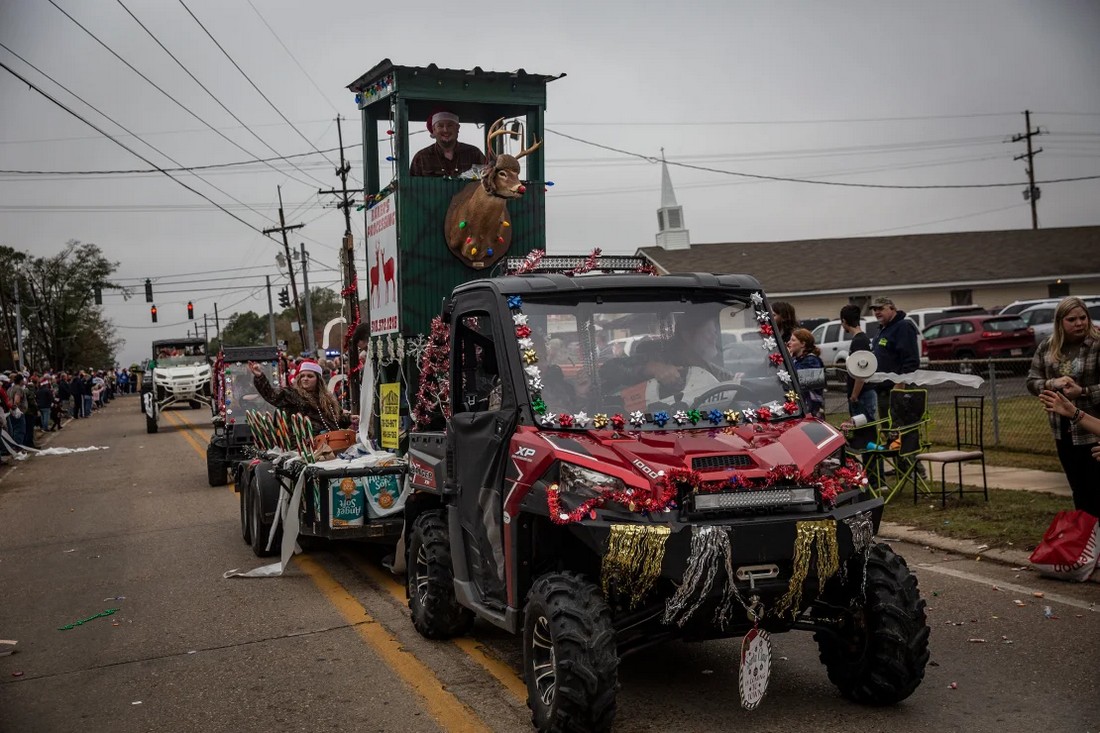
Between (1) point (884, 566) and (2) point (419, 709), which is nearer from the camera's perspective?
(1) point (884, 566)

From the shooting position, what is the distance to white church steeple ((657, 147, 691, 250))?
176 ft

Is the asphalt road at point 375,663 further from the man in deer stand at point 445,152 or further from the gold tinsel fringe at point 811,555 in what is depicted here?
the man in deer stand at point 445,152

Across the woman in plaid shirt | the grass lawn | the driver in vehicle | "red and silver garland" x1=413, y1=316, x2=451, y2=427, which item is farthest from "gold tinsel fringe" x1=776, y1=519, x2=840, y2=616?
the grass lawn

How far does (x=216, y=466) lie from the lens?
1831 centimetres

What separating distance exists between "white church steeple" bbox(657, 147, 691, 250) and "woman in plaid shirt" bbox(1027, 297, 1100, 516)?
44.8 meters

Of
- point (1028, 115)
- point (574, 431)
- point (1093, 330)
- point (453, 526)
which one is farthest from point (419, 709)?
point (1028, 115)

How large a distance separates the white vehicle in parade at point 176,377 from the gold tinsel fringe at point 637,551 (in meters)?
33.0

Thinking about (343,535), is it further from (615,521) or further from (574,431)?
(615,521)

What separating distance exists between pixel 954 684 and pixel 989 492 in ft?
21.2

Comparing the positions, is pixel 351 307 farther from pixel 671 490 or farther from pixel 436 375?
pixel 671 490

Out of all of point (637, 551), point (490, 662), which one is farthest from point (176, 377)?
point (637, 551)

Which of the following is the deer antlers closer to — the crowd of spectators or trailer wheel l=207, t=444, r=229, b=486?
trailer wheel l=207, t=444, r=229, b=486

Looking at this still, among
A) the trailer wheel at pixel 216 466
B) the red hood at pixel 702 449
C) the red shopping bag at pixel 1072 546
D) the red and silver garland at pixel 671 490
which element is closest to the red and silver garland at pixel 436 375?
the red hood at pixel 702 449

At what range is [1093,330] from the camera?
27.1 ft
